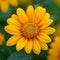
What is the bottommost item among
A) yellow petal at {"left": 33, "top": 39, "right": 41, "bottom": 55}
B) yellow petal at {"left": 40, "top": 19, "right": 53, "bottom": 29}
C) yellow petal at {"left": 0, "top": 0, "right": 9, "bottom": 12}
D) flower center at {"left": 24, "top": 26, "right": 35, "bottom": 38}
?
yellow petal at {"left": 33, "top": 39, "right": 41, "bottom": 55}

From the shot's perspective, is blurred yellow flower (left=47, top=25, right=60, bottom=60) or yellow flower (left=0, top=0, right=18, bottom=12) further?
yellow flower (left=0, top=0, right=18, bottom=12)

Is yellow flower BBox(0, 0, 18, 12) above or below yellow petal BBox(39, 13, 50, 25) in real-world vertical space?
above

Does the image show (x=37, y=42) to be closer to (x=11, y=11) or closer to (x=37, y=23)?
(x=37, y=23)

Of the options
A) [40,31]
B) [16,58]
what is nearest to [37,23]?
[40,31]

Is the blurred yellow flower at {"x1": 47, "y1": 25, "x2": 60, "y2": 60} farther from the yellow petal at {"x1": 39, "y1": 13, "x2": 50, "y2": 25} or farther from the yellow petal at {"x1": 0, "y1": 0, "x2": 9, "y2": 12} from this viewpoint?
the yellow petal at {"x1": 0, "y1": 0, "x2": 9, "y2": 12}

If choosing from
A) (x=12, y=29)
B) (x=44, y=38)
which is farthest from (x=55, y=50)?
(x=12, y=29)

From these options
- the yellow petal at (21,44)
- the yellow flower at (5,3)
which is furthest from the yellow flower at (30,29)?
the yellow flower at (5,3)

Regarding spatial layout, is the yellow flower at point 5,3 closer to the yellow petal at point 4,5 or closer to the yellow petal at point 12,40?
the yellow petal at point 4,5

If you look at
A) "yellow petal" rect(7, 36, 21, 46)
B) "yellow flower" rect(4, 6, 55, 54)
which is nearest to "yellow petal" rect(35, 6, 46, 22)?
"yellow flower" rect(4, 6, 55, 54)

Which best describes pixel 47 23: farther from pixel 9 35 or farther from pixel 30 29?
pixel 9 35
